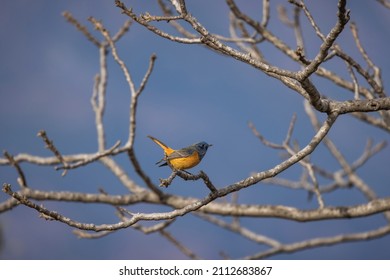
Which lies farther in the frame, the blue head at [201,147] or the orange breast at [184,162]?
the blue head at [201,147]

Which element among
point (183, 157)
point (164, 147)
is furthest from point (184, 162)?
point (164, 147)

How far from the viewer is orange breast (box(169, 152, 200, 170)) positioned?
164 inches

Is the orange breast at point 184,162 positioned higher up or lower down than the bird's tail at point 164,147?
lower down

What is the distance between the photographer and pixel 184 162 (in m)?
4.16

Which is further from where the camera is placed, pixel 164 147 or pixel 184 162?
pixel 164 147

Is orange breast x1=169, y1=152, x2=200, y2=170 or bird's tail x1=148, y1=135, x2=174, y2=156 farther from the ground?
bird's tail x1=148, y1=135, x2=174, y2=156

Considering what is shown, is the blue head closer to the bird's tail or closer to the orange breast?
the orange breast

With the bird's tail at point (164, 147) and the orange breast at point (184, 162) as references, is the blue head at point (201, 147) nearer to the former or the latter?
the orange breast at point (184, 162)

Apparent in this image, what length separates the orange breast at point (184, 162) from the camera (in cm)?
416

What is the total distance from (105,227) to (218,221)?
450cm

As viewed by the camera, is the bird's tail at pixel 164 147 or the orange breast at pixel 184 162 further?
the bird's tail at pixel 164 147

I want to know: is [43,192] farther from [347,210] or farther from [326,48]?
[326,48]

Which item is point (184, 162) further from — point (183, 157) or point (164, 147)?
point (164, 147)
